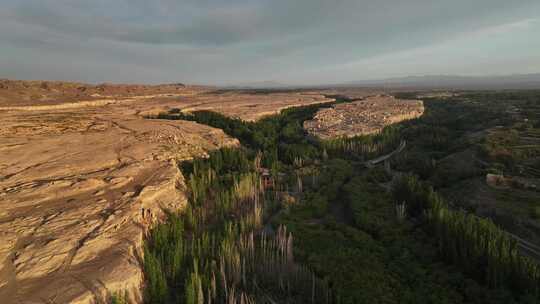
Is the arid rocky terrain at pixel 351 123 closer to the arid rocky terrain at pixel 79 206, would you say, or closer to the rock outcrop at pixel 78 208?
the arid rocky terrain at pixel 79 206

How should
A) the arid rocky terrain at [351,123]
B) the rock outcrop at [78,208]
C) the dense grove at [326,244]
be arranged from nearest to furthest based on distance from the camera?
the rock outcrop at [78,208], the dense grove at [326,244], the arid rocky terrain at [351,123]

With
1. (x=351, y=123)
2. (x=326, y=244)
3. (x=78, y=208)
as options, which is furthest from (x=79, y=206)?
(x=351, y=123)


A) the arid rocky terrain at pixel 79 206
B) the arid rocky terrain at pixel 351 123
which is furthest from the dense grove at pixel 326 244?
the arid rocky terrain at pixel 351 123

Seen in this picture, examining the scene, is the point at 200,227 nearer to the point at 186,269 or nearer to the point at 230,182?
the point at 186,269

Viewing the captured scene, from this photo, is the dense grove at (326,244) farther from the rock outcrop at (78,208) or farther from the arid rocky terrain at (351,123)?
the arid rocky terrain at (351,123)

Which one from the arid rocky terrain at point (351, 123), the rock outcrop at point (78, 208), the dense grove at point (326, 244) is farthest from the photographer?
the arid rocky terrain at point (351, 123)

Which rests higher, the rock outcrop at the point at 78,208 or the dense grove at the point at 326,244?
the rock outcrop at the point at 78,208

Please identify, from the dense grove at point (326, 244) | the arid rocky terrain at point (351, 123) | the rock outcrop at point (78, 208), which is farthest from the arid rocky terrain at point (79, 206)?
the arid rocky terrain at point (351, 123)

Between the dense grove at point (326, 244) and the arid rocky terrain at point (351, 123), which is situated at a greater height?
the arid rocky terrain at point (351, 123)

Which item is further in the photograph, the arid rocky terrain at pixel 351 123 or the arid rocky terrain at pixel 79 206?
the arid rocky terrain at pixel 351 123
